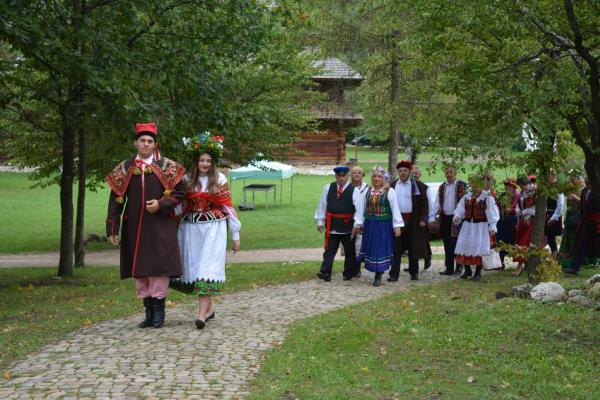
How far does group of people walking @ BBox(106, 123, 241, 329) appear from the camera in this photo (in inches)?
331

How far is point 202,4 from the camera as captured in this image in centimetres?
1234

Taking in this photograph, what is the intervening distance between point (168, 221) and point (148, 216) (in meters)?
0.22

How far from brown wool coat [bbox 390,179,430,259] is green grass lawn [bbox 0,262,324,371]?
180cm

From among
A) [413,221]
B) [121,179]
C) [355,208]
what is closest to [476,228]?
[413,221]

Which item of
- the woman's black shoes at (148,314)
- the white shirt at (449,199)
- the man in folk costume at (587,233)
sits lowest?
the woman's black shoes at (148,314)

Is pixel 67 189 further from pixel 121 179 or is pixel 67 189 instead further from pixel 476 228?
pixel 476 228

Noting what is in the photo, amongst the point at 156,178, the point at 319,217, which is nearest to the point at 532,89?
the point at 156,178

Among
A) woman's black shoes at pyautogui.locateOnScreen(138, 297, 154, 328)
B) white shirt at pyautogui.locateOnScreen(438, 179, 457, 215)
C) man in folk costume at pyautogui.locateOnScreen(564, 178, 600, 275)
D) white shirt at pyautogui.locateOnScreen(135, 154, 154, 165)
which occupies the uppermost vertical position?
white shirt at pyautogui.locateOnScreen(135, 154, 154, 165)

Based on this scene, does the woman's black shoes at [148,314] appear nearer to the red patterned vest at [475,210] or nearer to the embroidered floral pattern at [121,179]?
the embroidered floral pattern at [121,179]

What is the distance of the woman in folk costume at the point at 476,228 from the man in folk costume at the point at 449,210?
41cm

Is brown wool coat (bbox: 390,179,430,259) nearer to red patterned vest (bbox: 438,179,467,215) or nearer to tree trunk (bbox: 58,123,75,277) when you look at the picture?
red patterned vest (bbox: 438,179,467,215)

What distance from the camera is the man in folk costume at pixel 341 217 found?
505 inches

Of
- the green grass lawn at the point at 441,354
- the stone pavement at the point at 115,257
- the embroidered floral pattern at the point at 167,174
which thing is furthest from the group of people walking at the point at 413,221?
the embroidered floral pattern at the point at 167,174

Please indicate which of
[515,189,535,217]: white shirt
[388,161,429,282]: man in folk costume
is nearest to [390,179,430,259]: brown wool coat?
[388,161,429,282]: man in folk costume
